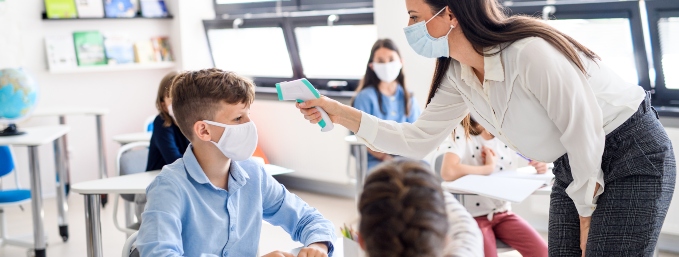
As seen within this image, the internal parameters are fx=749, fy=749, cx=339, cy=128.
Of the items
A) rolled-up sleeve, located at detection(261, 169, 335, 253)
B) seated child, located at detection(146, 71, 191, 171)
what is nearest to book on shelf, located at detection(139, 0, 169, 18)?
seated child, located at detection(146, 71, 191, 171)

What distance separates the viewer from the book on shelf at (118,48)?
5980mm

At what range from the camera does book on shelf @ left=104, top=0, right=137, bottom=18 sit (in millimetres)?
5949

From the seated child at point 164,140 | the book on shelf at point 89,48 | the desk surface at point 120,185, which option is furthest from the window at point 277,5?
the desk surface at point 120,185

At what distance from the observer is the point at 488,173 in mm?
3152

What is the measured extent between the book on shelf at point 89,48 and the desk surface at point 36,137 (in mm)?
1395

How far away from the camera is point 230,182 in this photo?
1.90 metres

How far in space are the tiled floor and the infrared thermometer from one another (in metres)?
1.81

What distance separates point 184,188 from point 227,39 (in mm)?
4722

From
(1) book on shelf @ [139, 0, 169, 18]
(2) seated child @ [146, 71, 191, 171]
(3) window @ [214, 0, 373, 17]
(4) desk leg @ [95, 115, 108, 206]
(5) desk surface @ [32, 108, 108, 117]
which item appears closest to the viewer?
(2) seated child @ [146, 71, 191, 171]

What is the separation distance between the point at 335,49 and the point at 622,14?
224 cm

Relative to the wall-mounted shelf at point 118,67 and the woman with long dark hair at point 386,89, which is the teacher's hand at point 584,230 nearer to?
the woman with long dark hair at point 386,89

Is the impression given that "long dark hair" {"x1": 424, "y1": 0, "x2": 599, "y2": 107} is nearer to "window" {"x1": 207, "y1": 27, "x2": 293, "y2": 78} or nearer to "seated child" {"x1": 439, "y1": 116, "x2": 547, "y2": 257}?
"seated child" {"x1": 439, "y1": 116, "x2": 547, "y2": 257}

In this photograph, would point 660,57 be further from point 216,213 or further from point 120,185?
point 216,213

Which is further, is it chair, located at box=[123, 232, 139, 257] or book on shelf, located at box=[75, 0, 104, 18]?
book on shelf, located at box=[75, 0, 104, 18]
